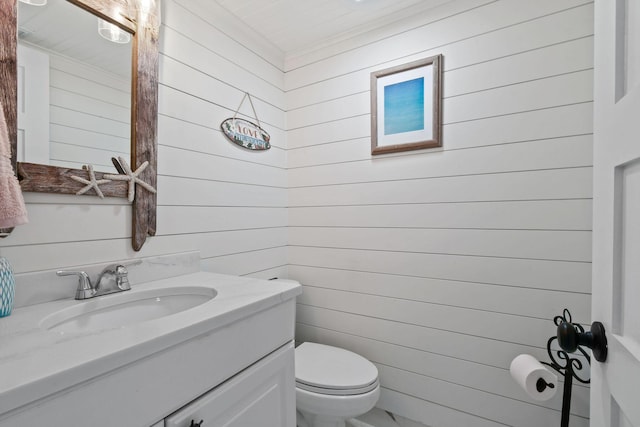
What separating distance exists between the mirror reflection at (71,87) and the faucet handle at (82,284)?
36 cm

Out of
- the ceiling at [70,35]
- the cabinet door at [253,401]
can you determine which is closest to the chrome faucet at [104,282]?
the cabinet door at [253,401]

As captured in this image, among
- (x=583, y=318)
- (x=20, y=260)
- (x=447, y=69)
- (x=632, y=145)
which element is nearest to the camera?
Answer: (x=632, y=145)

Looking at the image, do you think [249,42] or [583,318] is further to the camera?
[249,42]

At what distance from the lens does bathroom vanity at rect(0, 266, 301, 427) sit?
0.53 meters

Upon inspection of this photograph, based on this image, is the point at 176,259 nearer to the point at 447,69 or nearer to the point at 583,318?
the point at 447,69

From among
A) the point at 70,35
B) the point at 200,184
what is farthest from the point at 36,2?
the point at 200,184

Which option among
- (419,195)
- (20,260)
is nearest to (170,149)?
(20,260)

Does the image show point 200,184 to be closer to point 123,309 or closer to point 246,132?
point 246,132

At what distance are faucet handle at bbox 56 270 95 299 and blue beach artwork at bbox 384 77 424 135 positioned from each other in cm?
150

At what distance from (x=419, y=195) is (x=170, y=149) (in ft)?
4.10

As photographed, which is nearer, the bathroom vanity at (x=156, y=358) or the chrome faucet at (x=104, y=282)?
the bathroom vanity at (x=156, y=358)

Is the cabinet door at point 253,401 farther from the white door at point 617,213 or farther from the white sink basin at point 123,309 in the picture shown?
the white door at point 617,213

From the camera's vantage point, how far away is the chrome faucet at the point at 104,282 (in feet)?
3.22

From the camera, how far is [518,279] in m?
1.37
